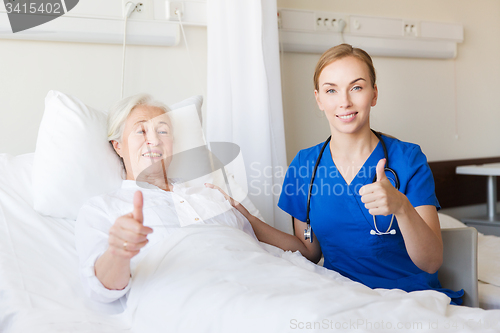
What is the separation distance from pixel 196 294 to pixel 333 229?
1.96 ft

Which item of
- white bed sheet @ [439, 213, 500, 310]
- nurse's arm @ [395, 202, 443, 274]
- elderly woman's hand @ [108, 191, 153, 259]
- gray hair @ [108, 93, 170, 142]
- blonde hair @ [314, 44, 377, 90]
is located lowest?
white bed sheet @ [439, 213, 500, 310]

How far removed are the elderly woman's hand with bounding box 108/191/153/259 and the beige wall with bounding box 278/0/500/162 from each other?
149cm

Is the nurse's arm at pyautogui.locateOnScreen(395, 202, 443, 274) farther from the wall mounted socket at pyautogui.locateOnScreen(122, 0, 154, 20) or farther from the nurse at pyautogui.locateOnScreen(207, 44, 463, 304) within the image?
the wall mounted socket at pyautogui.locateOnScreen(122, 0, 154, 20)

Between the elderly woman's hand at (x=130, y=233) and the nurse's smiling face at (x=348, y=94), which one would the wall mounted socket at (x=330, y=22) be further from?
the elderly woman's hand at (x=130, y=233)

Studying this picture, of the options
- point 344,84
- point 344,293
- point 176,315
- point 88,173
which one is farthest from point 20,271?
point 344,84

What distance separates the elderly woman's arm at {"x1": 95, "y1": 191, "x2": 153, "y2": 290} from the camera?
88 cm

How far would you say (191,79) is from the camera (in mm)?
1987

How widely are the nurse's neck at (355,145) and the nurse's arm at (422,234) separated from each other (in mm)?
247

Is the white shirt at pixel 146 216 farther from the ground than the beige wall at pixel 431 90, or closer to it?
closer to it

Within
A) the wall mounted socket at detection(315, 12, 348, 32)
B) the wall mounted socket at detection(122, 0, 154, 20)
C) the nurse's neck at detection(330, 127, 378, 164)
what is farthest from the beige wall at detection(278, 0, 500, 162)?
the nurse's neck at detection(330, 127, 378, 164)

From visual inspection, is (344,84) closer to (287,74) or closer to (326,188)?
(326,188)

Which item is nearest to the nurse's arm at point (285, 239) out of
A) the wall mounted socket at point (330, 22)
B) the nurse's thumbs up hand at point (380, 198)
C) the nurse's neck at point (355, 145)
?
the nurse's neck at point (355, 145)

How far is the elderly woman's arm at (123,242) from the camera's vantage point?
2.88 feet

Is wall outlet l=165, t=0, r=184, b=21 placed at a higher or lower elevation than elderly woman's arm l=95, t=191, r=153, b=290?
higher
